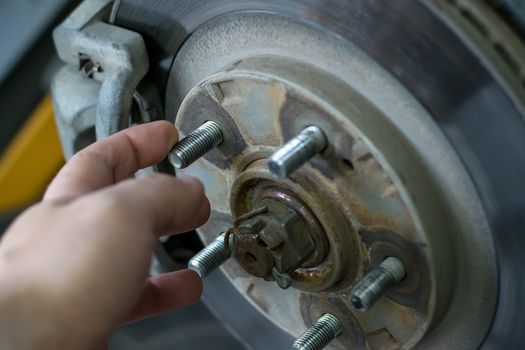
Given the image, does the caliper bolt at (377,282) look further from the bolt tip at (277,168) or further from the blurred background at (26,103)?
the blurred background at (26,103)

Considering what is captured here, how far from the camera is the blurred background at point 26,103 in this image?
1.07 metres

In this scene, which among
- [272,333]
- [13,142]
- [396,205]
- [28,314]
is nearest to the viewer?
[28,314]

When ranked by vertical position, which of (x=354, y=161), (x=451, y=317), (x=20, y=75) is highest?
(x=354, y=161)

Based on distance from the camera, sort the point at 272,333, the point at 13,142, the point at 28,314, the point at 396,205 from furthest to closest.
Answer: the point at 13,142, the point at 272,333, the point at 396,205, the point at 28,314

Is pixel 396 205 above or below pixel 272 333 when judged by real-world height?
above

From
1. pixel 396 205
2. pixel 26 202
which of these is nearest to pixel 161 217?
pixel 396 205

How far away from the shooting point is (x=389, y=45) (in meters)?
0.46

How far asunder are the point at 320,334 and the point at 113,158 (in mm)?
222

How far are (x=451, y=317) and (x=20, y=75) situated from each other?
2.68 ft

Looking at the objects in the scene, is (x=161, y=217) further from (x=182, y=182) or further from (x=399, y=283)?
(x=399, y=283)

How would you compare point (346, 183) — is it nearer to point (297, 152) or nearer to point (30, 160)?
point (297, 152)

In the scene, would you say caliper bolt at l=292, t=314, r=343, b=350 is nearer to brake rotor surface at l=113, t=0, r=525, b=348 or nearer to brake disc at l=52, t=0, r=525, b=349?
brake disc at l=52, t=0, r=525, b=349

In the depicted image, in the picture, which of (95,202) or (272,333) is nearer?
(95,202)

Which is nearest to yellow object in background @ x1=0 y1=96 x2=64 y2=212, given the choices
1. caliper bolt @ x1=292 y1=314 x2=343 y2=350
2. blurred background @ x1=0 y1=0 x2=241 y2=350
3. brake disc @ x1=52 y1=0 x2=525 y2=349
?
blurred background @ x1=0 y1=0 x2=241 y2=350
